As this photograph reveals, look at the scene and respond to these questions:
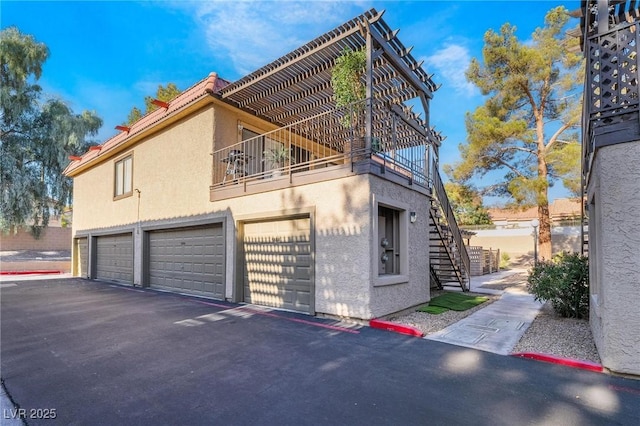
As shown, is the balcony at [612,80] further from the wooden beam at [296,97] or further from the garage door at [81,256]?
the garage door at [81,256]

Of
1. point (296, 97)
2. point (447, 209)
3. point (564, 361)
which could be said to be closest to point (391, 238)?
point (447, 209)

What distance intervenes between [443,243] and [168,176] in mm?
9111

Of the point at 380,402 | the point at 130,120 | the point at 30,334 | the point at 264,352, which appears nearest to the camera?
the point at 380,402

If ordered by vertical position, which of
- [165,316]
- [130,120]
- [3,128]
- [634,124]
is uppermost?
[130,120]

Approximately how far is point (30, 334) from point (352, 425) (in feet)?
20.4

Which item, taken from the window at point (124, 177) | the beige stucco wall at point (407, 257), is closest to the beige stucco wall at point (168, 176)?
the window at point (124, 177)

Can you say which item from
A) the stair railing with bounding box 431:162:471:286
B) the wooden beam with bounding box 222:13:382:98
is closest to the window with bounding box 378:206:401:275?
the stair railing with bounding box 431:162:471:286

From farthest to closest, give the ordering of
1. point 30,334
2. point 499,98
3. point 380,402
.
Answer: point 499,98, point 30,334, point 380,402

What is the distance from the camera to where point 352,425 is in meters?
2.85

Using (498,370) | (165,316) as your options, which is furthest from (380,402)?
(165,316)

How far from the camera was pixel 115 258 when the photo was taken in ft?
47.1

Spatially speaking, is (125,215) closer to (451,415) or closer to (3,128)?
(451,415)

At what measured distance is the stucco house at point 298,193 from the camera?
260 inches

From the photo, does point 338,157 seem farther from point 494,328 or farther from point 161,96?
point 161,96
